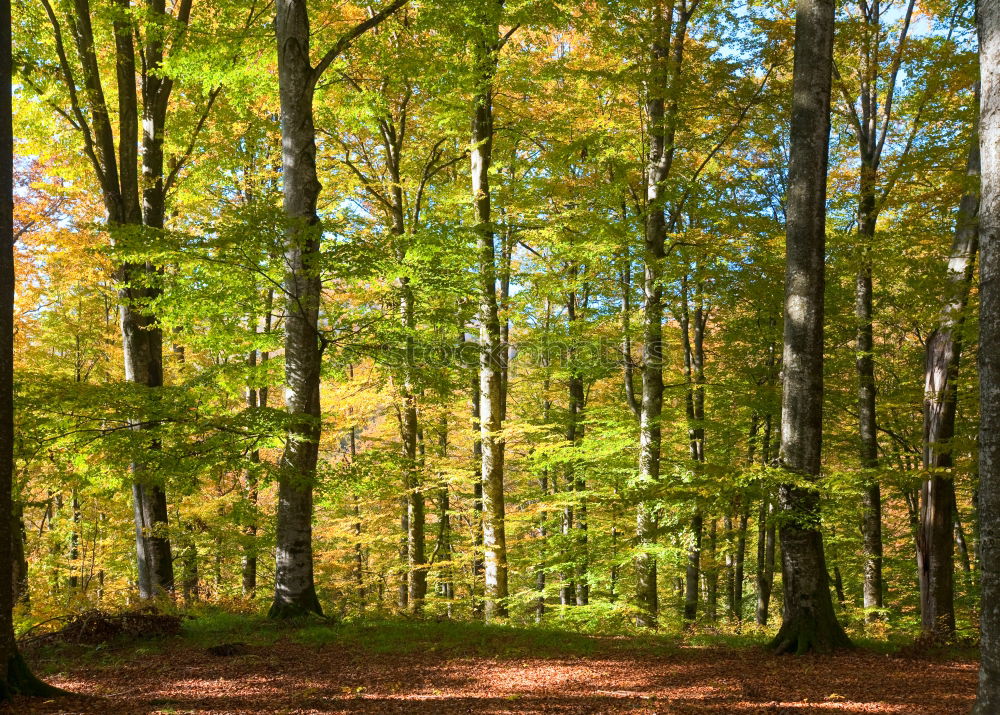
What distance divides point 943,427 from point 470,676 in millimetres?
6106

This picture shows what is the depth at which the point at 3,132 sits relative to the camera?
4699 millimetres

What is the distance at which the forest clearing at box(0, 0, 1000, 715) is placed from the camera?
5977 mm

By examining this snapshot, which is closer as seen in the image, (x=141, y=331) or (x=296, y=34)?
(x=296, y=34)

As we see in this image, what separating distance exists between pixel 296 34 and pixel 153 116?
360 centimetres

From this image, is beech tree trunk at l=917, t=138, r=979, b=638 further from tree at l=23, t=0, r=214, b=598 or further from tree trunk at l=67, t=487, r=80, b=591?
tree trunk at l=67, t=487, r=80, b=591

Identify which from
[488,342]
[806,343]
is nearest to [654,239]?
[488,342]

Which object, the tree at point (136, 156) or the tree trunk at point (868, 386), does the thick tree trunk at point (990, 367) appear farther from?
the tree at point (136, 156)

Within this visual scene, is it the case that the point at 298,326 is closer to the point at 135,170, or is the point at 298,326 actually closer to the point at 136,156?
the point at 135,170

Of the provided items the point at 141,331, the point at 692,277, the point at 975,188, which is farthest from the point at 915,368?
the point at 141,331

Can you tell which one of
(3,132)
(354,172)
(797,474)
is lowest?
(797,474)

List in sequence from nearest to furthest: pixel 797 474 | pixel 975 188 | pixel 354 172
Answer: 1. pixel 797 474
2. pixel 975 188
3. pixel 354 172

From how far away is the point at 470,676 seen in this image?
19.8 feet

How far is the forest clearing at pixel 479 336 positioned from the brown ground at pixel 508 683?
0.19 ft

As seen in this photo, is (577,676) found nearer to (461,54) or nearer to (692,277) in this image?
(692,277)
